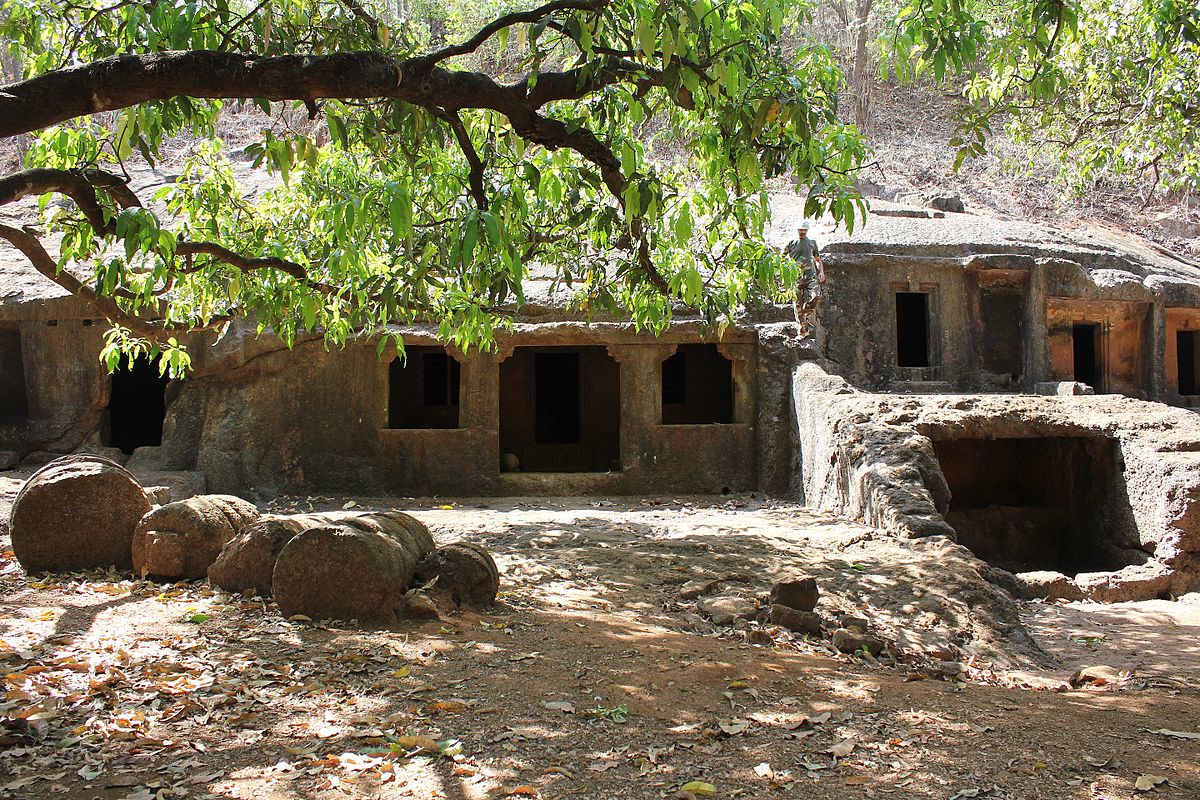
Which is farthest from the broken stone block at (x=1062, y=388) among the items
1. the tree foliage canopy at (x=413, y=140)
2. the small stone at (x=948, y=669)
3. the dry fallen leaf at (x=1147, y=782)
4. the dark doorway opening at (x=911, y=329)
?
the dry fallen leaf at (x=1147, y=782)

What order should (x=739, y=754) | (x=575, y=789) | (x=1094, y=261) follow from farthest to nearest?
(x=1094, y=261), (x=739, y=754), (x=575, y=789)

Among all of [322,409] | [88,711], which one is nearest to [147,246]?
[88,711]

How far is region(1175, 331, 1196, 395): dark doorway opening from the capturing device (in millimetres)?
16531

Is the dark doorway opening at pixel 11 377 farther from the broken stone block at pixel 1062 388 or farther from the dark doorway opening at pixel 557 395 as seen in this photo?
the broken stone block at pixel 1062 388

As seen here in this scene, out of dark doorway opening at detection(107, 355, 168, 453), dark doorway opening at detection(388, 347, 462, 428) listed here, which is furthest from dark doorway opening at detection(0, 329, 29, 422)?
dark doorway opening at detection(388, 347, 462, 428)

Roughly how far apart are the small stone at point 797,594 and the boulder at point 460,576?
6.44 feet

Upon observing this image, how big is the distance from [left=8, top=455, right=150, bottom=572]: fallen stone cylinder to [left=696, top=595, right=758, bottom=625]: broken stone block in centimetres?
408

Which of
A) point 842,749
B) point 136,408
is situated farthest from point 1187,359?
point 136,408

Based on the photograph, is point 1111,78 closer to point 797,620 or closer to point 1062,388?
point 1062,388

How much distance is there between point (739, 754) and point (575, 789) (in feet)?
2.45

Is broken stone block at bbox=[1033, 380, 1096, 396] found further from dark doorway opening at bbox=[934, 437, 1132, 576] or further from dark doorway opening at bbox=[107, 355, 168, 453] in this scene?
dark doorway opening at bbox=[107, 355, 168, 453]

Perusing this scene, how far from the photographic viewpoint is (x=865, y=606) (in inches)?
268

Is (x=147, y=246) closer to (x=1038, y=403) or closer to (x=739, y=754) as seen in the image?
(x=739, y=754)

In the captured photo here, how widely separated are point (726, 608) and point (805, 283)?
677cm
